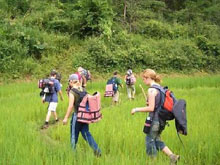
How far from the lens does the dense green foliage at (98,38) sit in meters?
21.7

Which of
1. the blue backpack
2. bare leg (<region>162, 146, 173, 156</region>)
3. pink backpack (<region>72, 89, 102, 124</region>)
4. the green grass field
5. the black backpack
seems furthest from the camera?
the black backpack

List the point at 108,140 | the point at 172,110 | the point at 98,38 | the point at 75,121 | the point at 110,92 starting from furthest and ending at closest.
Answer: the point at 98,38, the point at 110,92, the point at 108,140, the point at 75,121, the point at 172,110

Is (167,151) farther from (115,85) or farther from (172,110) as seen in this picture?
(115,85)

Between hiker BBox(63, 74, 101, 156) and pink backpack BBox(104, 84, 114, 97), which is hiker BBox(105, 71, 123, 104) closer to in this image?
pink backpack BBox(104, 84, 114, 97)

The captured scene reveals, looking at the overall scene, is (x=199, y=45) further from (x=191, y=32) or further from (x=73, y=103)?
(x=73, y=103)

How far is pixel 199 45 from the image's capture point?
28328mm

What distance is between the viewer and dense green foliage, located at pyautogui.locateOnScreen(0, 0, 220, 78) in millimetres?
21688

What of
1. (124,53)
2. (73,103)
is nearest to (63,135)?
(73,103)

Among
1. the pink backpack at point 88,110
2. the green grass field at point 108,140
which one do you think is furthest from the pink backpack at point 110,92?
the pink backpack at point 88,110

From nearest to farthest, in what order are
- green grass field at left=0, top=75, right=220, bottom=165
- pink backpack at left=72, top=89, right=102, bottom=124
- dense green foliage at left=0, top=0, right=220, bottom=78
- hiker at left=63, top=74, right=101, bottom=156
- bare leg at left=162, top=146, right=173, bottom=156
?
green grass field at left=0, top=75, right=220, bottom=165 → bare leg at left=162, top=146, right=173, bottom=156 → pink backpack at left=72, top=89, right=102, bottom=124 → hiker at left=63, top=74, right=101, bottom=156 → dense green foliage at left=0, top=0, right=220, bottom=78

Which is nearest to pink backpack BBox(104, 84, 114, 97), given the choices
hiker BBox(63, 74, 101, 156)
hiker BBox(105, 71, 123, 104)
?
hiker BBox(105, 71, 123, 104)

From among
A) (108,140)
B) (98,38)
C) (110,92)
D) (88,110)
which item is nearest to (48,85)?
(108,140)

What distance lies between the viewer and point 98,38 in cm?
2420

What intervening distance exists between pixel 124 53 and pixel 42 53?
250 inches
